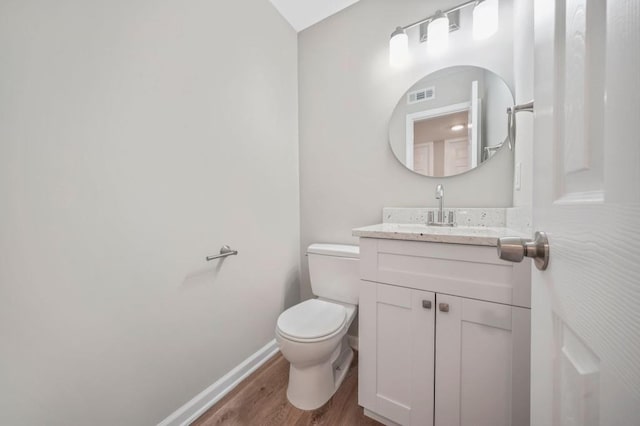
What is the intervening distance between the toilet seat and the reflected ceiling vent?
4.41 ft

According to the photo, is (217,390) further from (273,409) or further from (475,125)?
(475,125)

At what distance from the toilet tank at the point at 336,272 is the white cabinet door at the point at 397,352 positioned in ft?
1.09

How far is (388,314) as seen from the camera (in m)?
1.03

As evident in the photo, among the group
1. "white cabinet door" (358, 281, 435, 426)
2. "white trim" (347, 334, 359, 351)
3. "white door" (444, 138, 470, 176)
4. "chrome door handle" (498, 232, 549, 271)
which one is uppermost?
"white door" (444, 138, 470, 176)

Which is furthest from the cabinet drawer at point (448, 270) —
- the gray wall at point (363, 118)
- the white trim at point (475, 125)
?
the white trim at point (475, 125)

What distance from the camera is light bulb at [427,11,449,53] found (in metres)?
1.29

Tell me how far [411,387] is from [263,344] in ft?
3.12

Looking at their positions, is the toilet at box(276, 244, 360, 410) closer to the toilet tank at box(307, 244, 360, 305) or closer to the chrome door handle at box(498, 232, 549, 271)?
the toilet tank at box(307, 244, 360, 305)

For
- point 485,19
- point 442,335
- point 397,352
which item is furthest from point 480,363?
point 485,19

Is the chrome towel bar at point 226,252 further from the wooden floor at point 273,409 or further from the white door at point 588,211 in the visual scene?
the white door at point 588,211

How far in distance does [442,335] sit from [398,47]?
1.58 meters

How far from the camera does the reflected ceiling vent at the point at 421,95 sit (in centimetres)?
139

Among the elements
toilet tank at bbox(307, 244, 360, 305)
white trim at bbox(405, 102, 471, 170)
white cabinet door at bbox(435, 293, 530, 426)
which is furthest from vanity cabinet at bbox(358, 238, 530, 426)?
white trim at bbox(405, 102, 471, 170)

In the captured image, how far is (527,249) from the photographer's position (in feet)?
1.32
